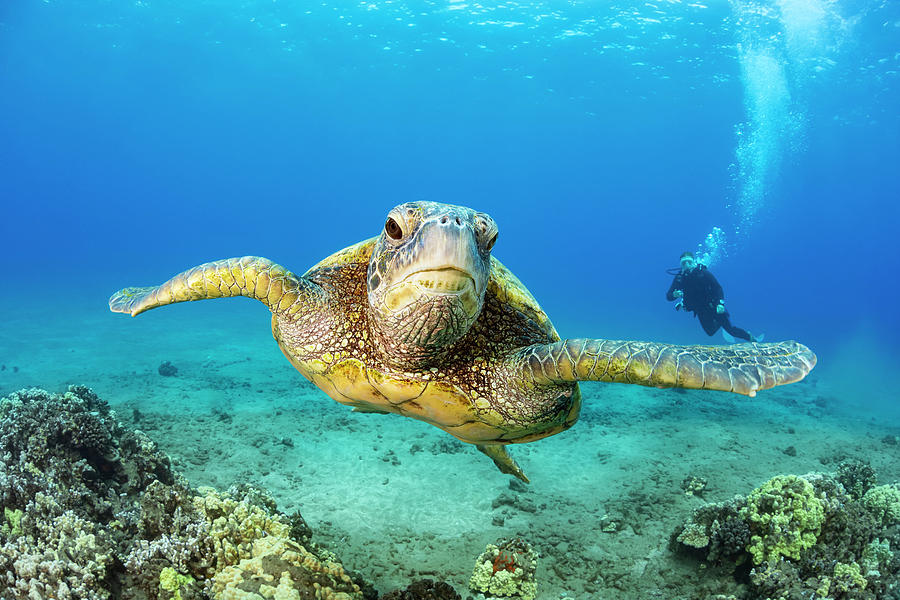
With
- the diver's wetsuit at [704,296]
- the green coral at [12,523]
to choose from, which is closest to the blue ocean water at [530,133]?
the diver's wetsuit at [704,296]

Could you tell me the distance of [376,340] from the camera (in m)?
3.05

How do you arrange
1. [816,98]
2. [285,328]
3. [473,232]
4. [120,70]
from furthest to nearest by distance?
1. [120,70]
2. [816,98]
3. [285,328]
4. [473,232]

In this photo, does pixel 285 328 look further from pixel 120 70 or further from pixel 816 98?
pixel 120 70

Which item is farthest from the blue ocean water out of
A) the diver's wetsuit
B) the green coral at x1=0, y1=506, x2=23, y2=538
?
the green coral at x1=0, y1=506, x2=23, y2=538

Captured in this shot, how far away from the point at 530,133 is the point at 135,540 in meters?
78.4

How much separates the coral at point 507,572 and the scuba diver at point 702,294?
1092 centimetres

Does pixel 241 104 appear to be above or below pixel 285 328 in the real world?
above

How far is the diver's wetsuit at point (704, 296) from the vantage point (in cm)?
1262

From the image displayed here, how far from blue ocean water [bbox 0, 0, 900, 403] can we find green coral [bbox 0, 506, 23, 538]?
24.1m

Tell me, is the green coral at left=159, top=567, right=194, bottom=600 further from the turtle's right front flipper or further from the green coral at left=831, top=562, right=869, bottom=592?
the green coral at left=831, top=562, right=869, bottom=592

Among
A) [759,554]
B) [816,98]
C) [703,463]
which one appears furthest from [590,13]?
[759,554]

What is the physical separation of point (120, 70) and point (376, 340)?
8240cm

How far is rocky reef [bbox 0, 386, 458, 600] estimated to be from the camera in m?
2.42

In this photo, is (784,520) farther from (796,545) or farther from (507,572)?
(507,572)
